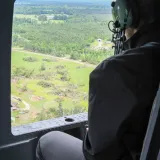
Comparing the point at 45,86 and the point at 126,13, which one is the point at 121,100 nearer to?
the point at 126,13

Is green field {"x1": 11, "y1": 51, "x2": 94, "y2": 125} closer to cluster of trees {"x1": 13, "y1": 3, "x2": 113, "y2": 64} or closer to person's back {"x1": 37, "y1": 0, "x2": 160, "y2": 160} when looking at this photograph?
cluster of trees {"x1": 13, "y1": 3, "x2": 113, "y2": 64}

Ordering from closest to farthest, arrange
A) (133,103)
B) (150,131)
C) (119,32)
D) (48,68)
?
(150,131) < (133,103) < (119,32) < (48,68)

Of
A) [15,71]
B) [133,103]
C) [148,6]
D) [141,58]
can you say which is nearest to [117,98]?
[133,103]

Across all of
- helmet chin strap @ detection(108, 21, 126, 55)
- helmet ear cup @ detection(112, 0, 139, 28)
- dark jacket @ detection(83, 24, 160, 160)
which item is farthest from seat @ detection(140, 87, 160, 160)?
helmet chin strap @ detection(108, 21, 126, 55)

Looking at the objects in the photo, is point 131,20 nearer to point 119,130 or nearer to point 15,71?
point 119,130

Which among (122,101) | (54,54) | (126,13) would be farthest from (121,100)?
(54,54)

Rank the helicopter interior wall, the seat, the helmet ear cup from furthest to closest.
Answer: the helicopter interior wall, the helmet ear cup, the seat
